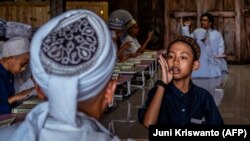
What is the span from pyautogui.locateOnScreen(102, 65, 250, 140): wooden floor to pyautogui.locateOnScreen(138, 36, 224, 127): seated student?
2954 mm

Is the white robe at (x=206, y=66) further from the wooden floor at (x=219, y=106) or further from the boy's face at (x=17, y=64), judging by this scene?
the boy's face at (x=17, y=64)

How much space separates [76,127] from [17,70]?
8.89 ft

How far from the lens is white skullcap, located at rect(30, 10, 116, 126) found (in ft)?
3.67

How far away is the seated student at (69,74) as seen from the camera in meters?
1.12

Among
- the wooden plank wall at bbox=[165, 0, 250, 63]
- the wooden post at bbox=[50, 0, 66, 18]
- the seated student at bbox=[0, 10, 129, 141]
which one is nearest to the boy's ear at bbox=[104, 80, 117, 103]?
the seated student at bbox=[0, 10, 129, 141]

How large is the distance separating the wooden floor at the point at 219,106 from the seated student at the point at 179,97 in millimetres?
2954

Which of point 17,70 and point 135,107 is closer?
point 17,70

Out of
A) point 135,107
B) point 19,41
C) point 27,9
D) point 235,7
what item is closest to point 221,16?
point 235,7

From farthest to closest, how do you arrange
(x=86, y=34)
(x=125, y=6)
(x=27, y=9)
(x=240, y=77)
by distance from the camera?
(x=125, y=6)
(x=27, y=9)
(x=240, y=77)
(x=86, y=34)

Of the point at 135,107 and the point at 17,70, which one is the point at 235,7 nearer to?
the point at 135,107

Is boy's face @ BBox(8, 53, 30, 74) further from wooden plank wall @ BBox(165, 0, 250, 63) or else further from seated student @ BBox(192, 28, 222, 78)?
wooden plank wall @ BBox(165, 0, 250, 63)

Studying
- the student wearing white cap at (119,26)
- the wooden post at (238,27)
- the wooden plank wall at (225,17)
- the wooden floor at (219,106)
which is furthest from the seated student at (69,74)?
the wooden post at (238,27)

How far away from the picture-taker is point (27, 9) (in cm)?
1232

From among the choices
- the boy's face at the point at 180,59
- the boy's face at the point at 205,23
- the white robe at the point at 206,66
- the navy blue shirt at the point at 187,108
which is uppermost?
the boy's face at the point at 205,23
